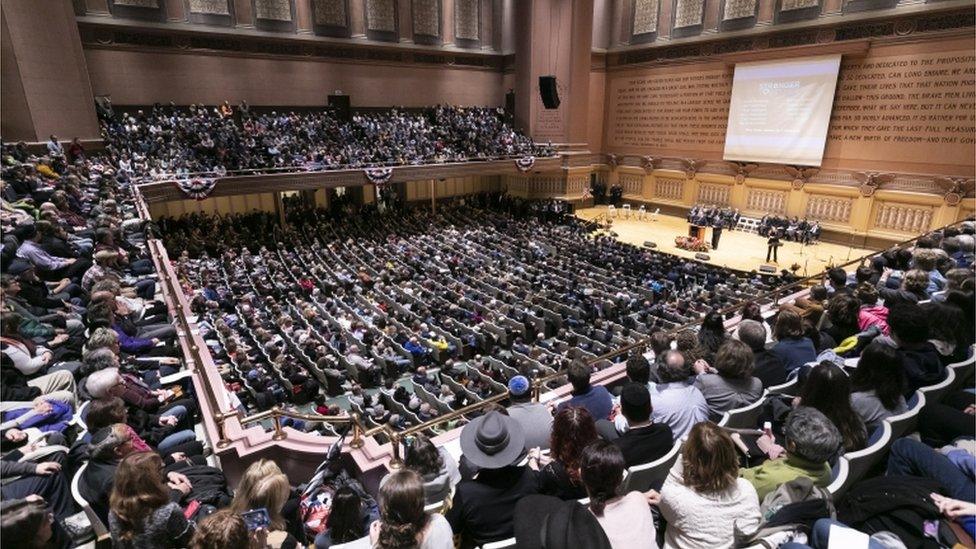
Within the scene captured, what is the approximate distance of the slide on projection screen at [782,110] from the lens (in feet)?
60.5

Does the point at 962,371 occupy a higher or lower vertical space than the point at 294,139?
lower

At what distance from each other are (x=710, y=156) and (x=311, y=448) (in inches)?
898

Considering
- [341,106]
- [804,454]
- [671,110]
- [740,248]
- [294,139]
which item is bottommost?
[740,248]

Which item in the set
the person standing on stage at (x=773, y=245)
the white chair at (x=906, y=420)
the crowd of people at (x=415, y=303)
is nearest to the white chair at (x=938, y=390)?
the white chair at (x=906, y=420)

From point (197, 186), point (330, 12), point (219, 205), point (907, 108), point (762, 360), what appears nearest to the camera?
point (762, 360)

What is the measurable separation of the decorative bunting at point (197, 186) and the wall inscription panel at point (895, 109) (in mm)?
20530

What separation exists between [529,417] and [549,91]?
22.1 metres

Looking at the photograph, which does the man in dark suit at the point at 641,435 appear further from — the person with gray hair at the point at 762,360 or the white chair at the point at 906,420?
the person with gray hair at the point at 762,360

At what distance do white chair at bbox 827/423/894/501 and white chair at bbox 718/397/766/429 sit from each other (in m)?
0.75

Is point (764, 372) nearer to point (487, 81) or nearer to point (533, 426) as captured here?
point (533, 426)

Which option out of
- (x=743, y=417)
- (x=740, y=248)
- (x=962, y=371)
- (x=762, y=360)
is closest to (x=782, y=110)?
(x=740, y=248)

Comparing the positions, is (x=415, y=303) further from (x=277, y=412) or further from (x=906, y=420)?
(x=906, y=420)

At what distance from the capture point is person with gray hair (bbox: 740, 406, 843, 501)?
8.11 feet

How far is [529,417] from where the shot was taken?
143 inches
